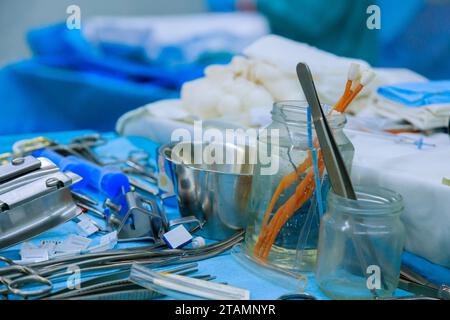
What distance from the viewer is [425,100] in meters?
0.93

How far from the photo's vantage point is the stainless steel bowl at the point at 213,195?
0.64 m

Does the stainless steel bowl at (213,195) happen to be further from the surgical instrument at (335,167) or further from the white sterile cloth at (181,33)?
the white sterile cloth at (181,33)

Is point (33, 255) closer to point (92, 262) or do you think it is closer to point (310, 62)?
point (92, 262)

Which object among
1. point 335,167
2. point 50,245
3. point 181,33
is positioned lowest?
point 50,245

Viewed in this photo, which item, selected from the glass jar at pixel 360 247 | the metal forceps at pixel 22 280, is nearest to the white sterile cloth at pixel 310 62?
the glass jar at pixel 360 247

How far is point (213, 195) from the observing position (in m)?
0.64

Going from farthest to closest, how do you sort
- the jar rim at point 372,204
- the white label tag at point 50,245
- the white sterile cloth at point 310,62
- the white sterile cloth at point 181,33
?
the white sterile cloth at point 181,33 < the white sterile cloth at point 310,62 < the white label tag at point 50,245 < the jar rim at point 372,204

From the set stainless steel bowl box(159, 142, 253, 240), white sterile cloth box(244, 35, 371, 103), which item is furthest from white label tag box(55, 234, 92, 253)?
white sterile cloth box(244, 35, 371, 103)

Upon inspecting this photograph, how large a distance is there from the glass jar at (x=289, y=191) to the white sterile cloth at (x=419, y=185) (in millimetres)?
89

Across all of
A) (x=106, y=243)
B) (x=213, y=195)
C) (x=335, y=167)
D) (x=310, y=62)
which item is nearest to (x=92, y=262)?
(x=106, y=243)

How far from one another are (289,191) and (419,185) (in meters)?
0.17

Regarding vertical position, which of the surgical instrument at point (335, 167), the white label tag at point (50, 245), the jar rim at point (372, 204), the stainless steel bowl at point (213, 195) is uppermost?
the surgical instrument at point (335, 167)

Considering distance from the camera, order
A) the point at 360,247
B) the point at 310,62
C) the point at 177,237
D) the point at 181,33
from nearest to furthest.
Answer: the point at 360,247 < the point at 177,237 < the point at 310,62 < the point at 181,33

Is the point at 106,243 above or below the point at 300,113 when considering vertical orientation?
below
